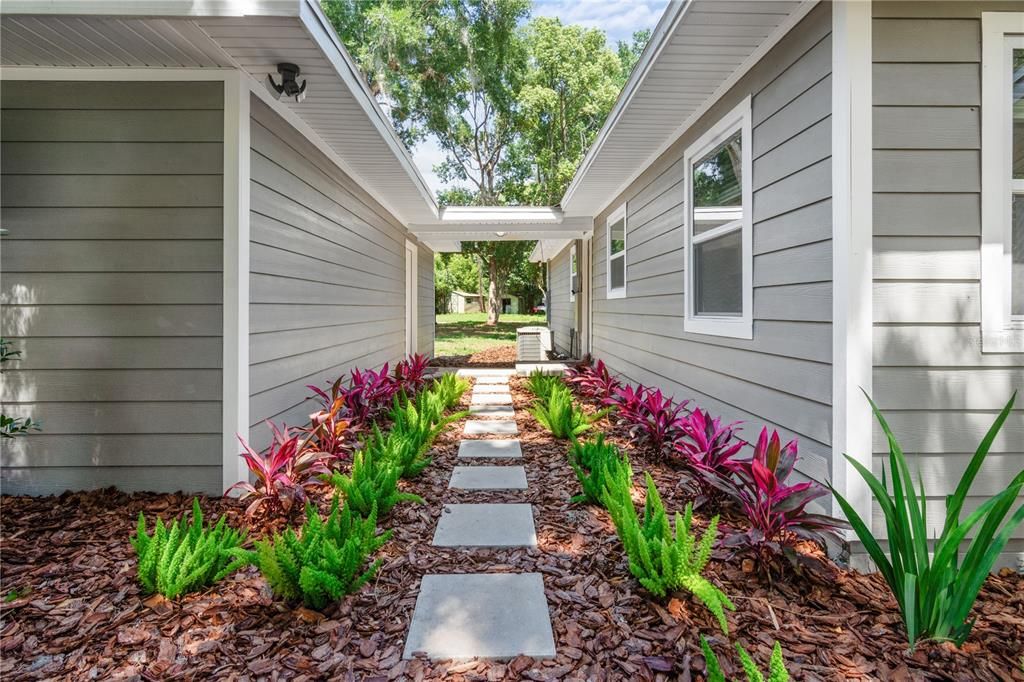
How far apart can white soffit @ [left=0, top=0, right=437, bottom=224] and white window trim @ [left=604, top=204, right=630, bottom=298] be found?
10.6 ft

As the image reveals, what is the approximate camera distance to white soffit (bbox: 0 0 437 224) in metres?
2.30

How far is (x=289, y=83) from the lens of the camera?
294cm

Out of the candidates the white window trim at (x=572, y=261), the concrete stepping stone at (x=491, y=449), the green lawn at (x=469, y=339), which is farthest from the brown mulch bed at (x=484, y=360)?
the concrete stepping stone at (x=491, y=449)

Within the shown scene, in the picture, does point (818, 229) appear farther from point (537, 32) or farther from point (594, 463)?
point (537, 32)

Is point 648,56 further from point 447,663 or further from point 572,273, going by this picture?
point 572,273

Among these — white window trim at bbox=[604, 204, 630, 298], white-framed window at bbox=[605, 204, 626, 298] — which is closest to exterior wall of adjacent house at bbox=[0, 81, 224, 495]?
white window trim at bbox=[604, 204, 630, 298]

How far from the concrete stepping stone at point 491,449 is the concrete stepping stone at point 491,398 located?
172 centimetres

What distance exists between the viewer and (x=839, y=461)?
7.18ft

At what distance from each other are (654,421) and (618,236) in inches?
129

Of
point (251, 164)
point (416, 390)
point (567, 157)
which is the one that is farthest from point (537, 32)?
point (251, 164)

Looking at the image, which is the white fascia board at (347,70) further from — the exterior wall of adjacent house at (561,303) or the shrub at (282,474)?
the exterior wall of adjacent house at (561,303)

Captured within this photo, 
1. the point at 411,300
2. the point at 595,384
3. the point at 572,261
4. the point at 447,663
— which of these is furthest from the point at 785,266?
the point at 572,261

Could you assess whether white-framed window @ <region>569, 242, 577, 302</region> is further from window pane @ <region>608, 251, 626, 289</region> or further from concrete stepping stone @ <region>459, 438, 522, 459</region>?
concrete stepping stone @ <region>459, 438, 522, 459</region>

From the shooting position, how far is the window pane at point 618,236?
6113mm
